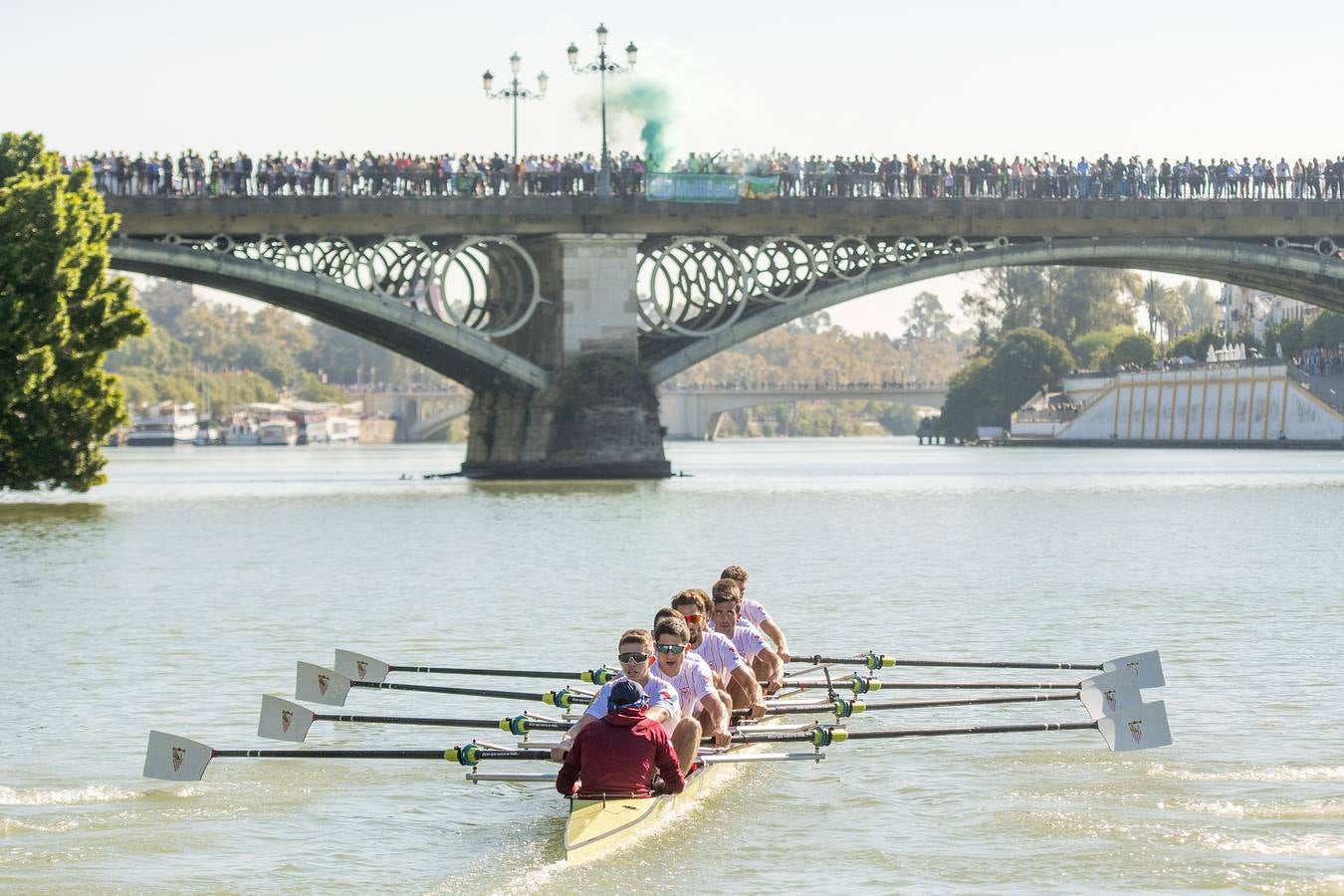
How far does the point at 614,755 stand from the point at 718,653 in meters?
3.73

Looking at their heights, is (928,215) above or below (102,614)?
above

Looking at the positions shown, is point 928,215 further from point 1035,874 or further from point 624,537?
point 1035,874

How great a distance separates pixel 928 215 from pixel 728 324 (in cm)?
724

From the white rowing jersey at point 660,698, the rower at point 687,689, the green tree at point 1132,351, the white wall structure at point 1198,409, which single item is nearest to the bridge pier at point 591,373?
the rower at point 687,689

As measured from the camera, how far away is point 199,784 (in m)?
19.5

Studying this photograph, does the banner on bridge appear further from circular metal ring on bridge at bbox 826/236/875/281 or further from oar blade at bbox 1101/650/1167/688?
oar blade at bbox 1101/650/1167/688

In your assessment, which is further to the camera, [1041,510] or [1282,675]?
[1041,510]

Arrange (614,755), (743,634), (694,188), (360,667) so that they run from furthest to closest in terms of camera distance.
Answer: (694,188) → (360,667) → (743,634) → (614,755)

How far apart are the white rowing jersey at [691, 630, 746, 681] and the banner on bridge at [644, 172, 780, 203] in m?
53.0

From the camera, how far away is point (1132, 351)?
163 m

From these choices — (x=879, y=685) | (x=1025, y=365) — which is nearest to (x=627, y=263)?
(x=879, y=685)

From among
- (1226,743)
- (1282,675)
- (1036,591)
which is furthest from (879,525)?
(1226,743)

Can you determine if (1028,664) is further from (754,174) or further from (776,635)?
(754,174)

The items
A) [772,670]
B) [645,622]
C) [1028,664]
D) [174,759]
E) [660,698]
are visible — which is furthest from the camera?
[645,622]
